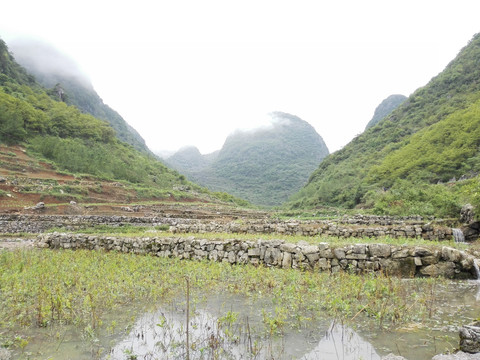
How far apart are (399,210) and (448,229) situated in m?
11.8

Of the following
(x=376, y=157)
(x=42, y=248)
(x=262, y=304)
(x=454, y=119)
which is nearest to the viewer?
(x=262, y=304)

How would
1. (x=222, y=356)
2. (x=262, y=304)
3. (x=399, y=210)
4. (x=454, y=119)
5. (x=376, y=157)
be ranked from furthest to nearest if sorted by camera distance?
(x=376, y=157) → (x=454, y=119) → (x=399, y=210) → (x=262, y=304) → (x=222, y=356)

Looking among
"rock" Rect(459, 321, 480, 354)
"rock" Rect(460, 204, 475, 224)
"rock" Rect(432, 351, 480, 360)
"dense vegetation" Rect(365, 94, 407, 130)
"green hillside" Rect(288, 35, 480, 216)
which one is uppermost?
"dense vegetation" Rect(365, 94, 407, 130)

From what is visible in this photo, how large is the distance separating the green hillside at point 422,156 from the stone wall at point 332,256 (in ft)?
41.3

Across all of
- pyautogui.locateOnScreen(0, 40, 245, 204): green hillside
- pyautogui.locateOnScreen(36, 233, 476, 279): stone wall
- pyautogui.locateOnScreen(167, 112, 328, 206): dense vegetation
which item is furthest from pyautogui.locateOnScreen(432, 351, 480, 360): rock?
pyautogui.locateOnScreen(167, 112, 328, 206): dense vegetation

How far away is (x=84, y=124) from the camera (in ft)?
232

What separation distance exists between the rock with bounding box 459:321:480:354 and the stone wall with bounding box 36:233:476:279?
5.28 metres

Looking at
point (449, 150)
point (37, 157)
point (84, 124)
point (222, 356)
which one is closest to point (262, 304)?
point (222, 356)

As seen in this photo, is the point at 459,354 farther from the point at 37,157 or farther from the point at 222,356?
the point at 37,157

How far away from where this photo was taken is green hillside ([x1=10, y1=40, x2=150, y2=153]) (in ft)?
440

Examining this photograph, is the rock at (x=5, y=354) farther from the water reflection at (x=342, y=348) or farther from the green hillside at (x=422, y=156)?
the green hillside at (x=422, y=156)

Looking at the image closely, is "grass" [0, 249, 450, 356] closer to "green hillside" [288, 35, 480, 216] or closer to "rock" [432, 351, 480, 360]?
"rock" [432, 351, 480, 360]

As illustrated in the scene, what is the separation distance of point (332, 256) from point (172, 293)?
18.5ft

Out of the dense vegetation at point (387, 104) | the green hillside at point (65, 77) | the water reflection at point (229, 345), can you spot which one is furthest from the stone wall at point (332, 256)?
the dense vegetation at point (387, 104)
